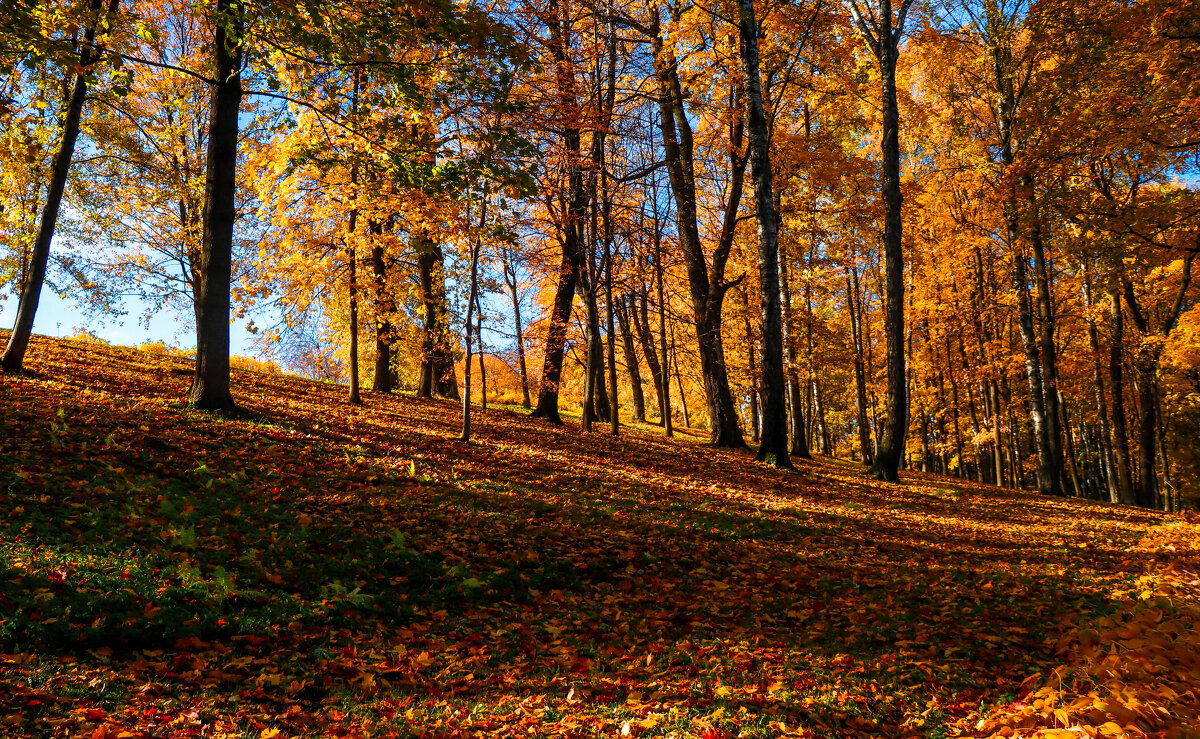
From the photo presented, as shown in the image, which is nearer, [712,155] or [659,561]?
[659,561]

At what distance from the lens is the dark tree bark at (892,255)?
13766mm

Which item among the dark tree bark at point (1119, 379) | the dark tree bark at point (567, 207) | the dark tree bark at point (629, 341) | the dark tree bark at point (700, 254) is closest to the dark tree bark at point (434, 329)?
the dark tree bark at point (567, 207)

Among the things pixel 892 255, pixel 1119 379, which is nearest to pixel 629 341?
pixel 892 255

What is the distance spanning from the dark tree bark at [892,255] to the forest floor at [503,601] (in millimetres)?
4139

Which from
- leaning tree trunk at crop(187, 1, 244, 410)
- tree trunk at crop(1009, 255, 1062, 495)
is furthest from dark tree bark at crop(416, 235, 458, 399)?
tree trunk at crop(1009, 255, 1062, 495)

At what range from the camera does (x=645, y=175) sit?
49.9ft

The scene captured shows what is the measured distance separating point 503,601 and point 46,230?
435 inches

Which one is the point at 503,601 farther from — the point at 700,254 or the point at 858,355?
the point at 858,355

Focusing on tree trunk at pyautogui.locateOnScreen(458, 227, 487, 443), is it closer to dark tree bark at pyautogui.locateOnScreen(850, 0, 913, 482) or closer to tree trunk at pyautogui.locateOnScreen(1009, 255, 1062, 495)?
dark tree bark at pyautogui.locateOnScreen(850, 0, 913, 482)

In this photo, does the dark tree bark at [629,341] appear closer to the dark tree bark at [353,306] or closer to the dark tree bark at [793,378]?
the dark tree bark at [793,378]

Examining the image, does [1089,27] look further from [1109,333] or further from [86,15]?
[86,15]

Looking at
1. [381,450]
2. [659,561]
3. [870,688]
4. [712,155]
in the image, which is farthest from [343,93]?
[712,155]

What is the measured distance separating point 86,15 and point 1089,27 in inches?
622

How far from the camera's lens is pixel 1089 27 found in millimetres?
11266
